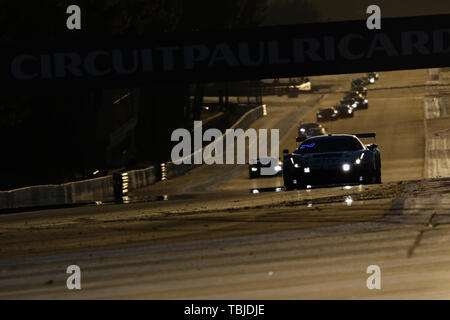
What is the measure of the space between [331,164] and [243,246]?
1116 centimetres

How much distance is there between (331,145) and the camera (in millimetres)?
24953

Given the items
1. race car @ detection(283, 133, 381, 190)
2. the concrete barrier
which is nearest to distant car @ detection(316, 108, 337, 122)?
the concrete barrier

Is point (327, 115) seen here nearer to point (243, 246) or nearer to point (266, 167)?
point (266, 167)

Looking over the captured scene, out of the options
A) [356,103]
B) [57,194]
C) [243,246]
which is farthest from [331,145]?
[356,103]

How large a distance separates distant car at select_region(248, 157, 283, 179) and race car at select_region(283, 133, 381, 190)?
81.8ft

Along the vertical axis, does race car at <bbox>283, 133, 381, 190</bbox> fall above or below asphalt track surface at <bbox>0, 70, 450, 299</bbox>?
above

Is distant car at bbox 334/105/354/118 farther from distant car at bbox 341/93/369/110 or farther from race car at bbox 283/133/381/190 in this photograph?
race car at bbox 283/133/381/190

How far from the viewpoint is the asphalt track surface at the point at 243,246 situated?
1015 centimetres

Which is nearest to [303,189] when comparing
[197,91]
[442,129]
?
[442,129]

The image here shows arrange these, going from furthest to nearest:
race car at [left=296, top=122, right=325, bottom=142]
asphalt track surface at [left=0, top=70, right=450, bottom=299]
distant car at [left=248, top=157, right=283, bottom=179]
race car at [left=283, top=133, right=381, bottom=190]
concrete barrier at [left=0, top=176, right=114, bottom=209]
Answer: race car at [left=296, top=122, right=325, bottom=142] < distant car at [left=248, top=157, right=283, bottom=179] < concrete barrier at [left=0, top=176, right=114, bottom=209] < race car at [left=283, top=133, right=381, bottom=190] < asphalt track surface at [left=0, top=70, right=450, bottom=299]

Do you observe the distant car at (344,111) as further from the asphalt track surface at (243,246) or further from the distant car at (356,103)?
the asphalt track surface at (243,246)

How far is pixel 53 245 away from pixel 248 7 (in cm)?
8923

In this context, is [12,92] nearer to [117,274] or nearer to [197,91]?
[117,274]

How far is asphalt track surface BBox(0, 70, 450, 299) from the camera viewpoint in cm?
1015
